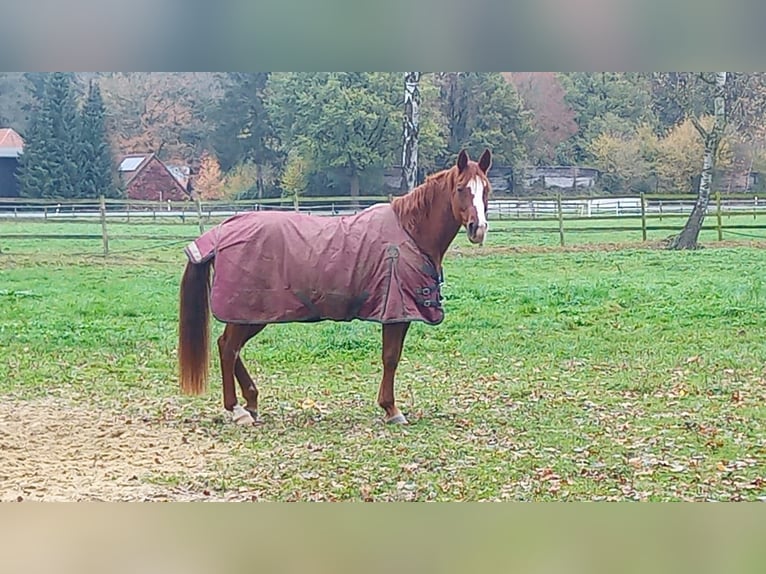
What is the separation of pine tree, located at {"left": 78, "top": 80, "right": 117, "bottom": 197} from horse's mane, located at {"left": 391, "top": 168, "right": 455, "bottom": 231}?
1.36 m

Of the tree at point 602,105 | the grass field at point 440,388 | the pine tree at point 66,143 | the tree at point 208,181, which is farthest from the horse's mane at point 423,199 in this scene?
the pine tree at point 66,143

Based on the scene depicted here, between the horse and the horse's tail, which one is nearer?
the horse

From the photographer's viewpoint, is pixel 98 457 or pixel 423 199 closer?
pixel 423 199

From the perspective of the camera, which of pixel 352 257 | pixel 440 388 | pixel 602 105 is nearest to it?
pixel 352 257

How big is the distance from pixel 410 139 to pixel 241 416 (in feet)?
4.88

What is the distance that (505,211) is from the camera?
14.6ft

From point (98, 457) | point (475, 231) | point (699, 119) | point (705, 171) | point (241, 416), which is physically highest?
point (699, 119)

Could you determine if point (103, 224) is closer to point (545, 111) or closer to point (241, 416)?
point (241, 416)

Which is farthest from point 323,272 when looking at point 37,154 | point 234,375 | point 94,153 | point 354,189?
point 37,154

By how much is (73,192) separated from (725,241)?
10.0 feet

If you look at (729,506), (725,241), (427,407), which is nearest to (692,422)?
(729,506)

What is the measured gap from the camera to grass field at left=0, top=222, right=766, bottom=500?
4367 mm

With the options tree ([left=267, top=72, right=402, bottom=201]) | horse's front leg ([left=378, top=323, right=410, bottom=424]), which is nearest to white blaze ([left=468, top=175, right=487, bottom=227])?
tree ([left=267, top=72, right=402, bottom=201])

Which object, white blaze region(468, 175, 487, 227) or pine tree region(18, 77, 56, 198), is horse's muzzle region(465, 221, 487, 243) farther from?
pine tree region(18, 77, 56, 198)
